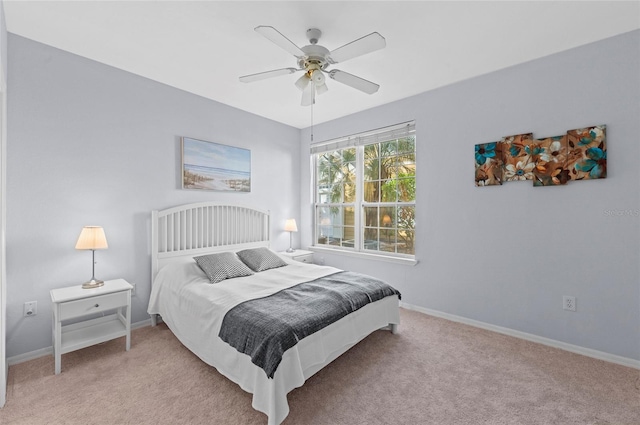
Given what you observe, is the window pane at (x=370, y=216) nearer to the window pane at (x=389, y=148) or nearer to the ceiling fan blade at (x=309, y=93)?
the window pane at (x=389, y=148)

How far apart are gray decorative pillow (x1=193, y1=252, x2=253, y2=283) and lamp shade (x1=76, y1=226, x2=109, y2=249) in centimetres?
82

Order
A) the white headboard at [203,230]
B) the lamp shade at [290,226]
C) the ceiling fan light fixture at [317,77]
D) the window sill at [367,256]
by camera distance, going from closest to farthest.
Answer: the ceiling fan light fixture at [317,77] → the white headboard at [203,230] → the window sill at [367,256] → the lamp shade at [290,226]

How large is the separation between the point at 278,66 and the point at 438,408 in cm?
305

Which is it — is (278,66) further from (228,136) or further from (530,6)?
(530,6)

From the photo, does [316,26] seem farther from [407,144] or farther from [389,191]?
[389,191]

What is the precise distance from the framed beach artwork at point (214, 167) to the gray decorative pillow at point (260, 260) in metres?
0.95

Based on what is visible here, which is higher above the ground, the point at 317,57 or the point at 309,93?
the point at 317,57

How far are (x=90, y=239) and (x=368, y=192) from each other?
315 centimetres

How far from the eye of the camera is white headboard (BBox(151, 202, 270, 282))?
3.13 meters

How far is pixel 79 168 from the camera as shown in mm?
2633

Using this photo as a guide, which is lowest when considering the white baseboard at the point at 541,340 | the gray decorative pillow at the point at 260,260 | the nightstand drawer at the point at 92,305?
the white baseboard at the point at 541,340

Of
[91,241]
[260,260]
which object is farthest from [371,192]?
[91,241]

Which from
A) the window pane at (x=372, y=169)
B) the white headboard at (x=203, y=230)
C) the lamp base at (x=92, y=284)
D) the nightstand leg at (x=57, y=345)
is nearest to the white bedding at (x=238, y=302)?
the white headboard at (x=203, y=230)

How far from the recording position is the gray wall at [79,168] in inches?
92.6
